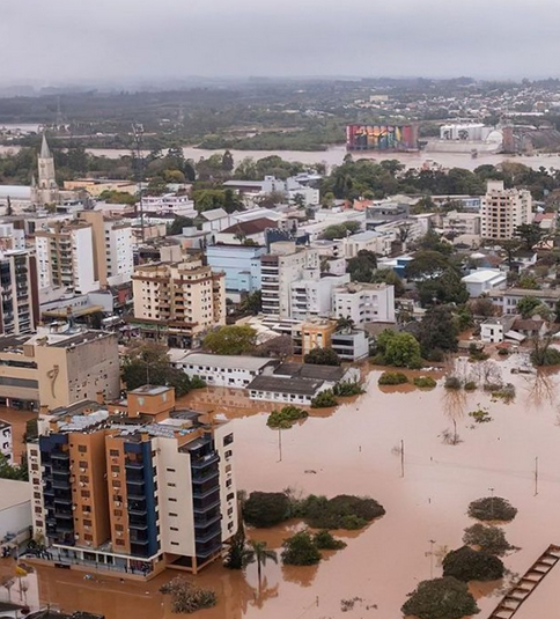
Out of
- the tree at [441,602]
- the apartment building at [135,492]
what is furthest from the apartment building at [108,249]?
the tree at [441,602]

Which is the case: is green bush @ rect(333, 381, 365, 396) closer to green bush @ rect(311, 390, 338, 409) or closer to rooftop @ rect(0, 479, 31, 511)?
green bush @ rect(311, 390, 338, 409)

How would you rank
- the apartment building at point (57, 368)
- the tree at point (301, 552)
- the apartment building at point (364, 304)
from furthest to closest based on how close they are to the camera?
1. the apartment building at point (364, 304)
2. the apartment building at point (57, 368)
3. the tree at point (301, 552)

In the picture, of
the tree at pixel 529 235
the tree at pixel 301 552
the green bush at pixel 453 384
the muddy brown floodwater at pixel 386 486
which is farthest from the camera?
the tree at pixel 529 235

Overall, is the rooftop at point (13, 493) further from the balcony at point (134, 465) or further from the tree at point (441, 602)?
the tree at point (441, 602)

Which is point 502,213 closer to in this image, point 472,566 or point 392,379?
point 392,379

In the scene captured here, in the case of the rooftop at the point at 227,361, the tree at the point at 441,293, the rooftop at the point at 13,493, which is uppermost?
the tree at the point at 441,293

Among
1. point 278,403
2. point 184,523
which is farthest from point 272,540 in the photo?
point 278,403

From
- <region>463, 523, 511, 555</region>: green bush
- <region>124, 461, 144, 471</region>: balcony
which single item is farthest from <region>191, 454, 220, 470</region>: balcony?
<region>463, 523, 511, 555</region>: green bush
